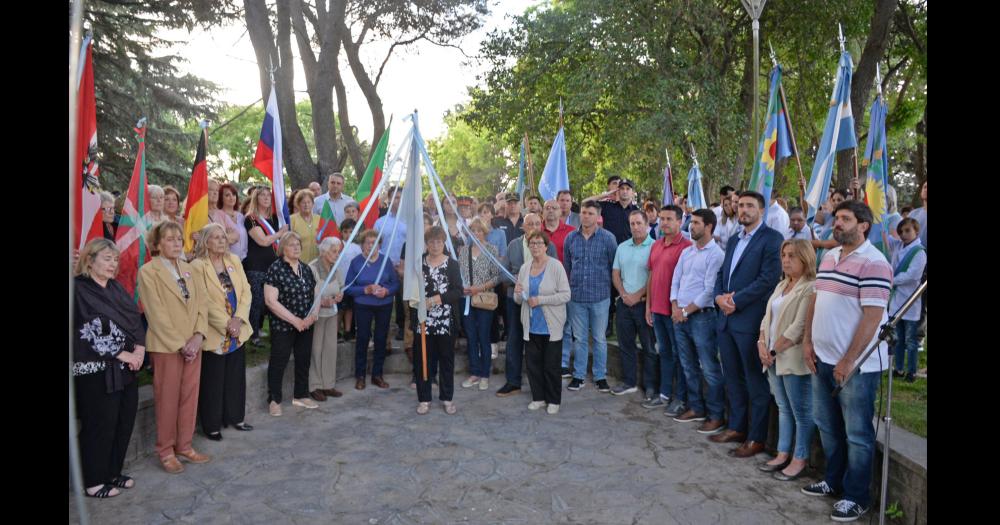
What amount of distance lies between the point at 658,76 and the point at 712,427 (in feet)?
38.5

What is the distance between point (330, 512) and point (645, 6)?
15.0m

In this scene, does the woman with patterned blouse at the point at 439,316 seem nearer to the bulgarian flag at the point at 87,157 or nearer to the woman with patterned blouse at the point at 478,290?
the woman with patterned blouse at the point at 478,290

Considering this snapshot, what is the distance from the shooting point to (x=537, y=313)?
24.5 feet

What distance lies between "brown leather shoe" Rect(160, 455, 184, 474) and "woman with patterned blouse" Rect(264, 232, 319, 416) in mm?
1651

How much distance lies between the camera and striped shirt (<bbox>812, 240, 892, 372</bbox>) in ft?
14.9

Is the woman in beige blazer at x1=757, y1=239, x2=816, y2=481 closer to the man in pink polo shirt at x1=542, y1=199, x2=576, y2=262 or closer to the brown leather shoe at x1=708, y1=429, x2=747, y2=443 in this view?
the brown leather shoe at x1=708, y1=429, x2=747, y2=443

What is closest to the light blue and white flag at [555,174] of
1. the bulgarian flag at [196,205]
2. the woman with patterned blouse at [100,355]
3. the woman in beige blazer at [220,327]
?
the bulgarian flag at [196,205]

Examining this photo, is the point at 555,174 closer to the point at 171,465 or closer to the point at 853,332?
the point at 853,332

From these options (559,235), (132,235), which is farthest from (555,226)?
(132,235)

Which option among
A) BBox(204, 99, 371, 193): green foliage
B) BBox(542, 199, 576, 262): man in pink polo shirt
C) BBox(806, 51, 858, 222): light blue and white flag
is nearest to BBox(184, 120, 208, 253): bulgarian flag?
BBox(542, 199, 576, 262): man in pink polo shirt

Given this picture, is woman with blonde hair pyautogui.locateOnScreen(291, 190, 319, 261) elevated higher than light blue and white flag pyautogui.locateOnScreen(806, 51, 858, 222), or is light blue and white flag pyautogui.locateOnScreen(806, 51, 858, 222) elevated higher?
light blue and white flag pyautogui.locateOnScreen(806, 51, 858, 222)

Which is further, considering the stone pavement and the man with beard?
the man with beard
